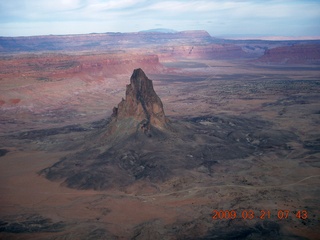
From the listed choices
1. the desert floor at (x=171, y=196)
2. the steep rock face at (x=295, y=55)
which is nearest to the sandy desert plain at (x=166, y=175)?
the desert floor at (x=171, y=196)

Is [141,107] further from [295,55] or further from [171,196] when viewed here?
[295,55]

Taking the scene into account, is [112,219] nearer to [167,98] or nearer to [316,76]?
[167,98]

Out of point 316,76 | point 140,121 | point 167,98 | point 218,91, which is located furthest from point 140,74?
point 316,76
